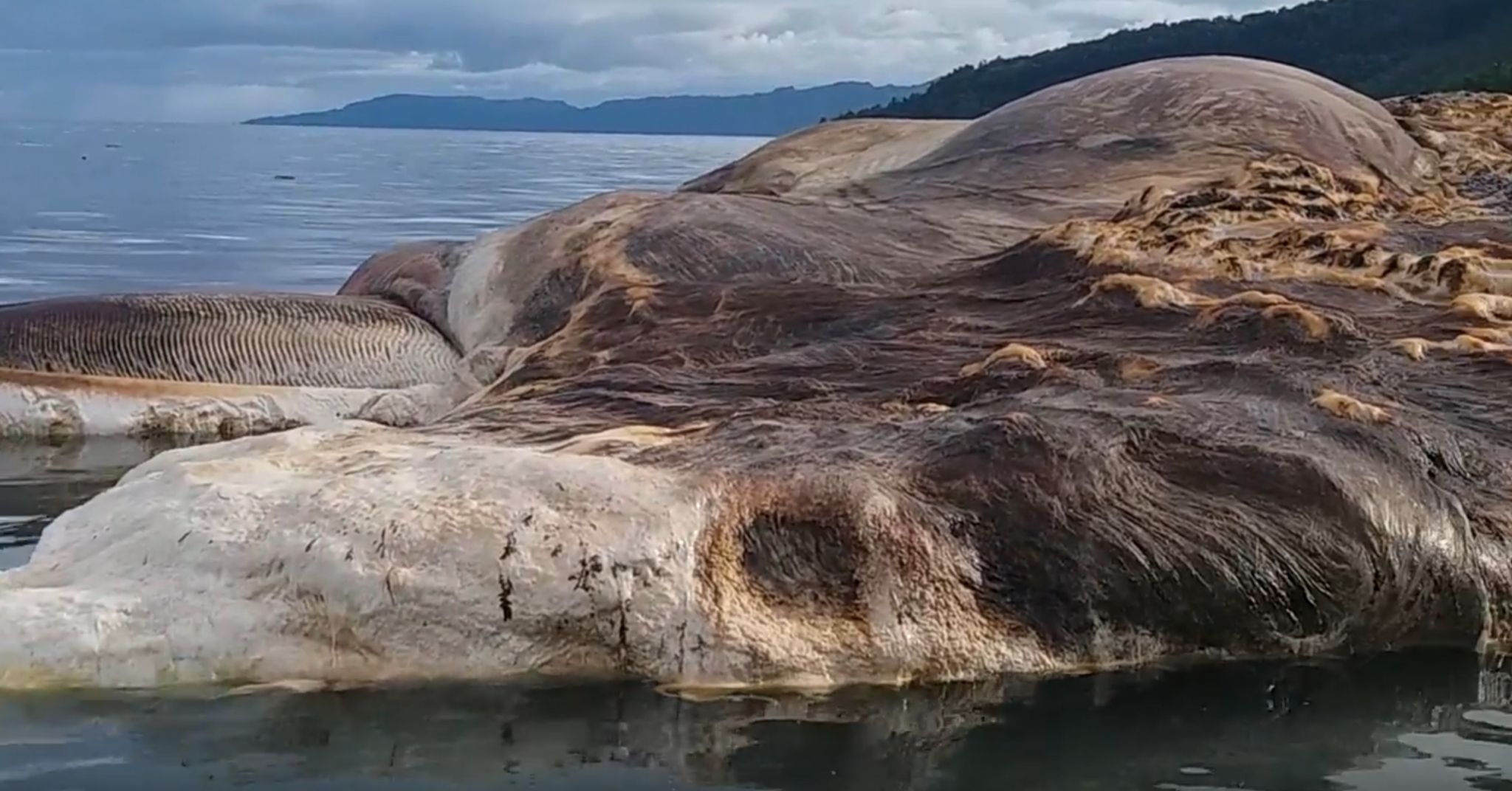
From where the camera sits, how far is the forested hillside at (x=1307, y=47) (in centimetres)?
7125

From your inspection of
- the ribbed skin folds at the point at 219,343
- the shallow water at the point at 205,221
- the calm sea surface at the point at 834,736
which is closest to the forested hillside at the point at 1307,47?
the shallow water at the point at 205,221

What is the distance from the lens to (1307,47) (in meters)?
79.7

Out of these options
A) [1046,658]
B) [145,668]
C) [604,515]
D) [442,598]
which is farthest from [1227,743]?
[145,668]

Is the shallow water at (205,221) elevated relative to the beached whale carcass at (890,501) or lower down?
lower down

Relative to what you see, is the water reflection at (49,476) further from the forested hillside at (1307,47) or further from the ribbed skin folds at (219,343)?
the forested hillside at (1307,47)

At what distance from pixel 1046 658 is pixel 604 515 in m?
1.09

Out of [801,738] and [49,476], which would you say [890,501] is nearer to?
[801,738]

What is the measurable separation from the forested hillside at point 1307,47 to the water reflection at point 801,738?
212ft

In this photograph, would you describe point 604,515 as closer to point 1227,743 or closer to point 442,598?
point 442,598

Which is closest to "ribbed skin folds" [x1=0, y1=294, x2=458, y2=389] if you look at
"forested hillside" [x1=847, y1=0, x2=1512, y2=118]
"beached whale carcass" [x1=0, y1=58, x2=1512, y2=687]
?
"beached whale carcass" [x1=0, y1=58, x2=1512, y2=687]

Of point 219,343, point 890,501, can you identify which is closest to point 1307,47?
point 219,343

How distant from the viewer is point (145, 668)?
170 inches

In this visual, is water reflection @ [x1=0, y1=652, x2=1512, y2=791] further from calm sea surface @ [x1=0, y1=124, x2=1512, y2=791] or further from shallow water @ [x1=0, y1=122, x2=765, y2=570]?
shallow water @ [x1=0, y1=122, x2=765, y2=570]

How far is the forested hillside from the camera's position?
Answer: 234 ft
